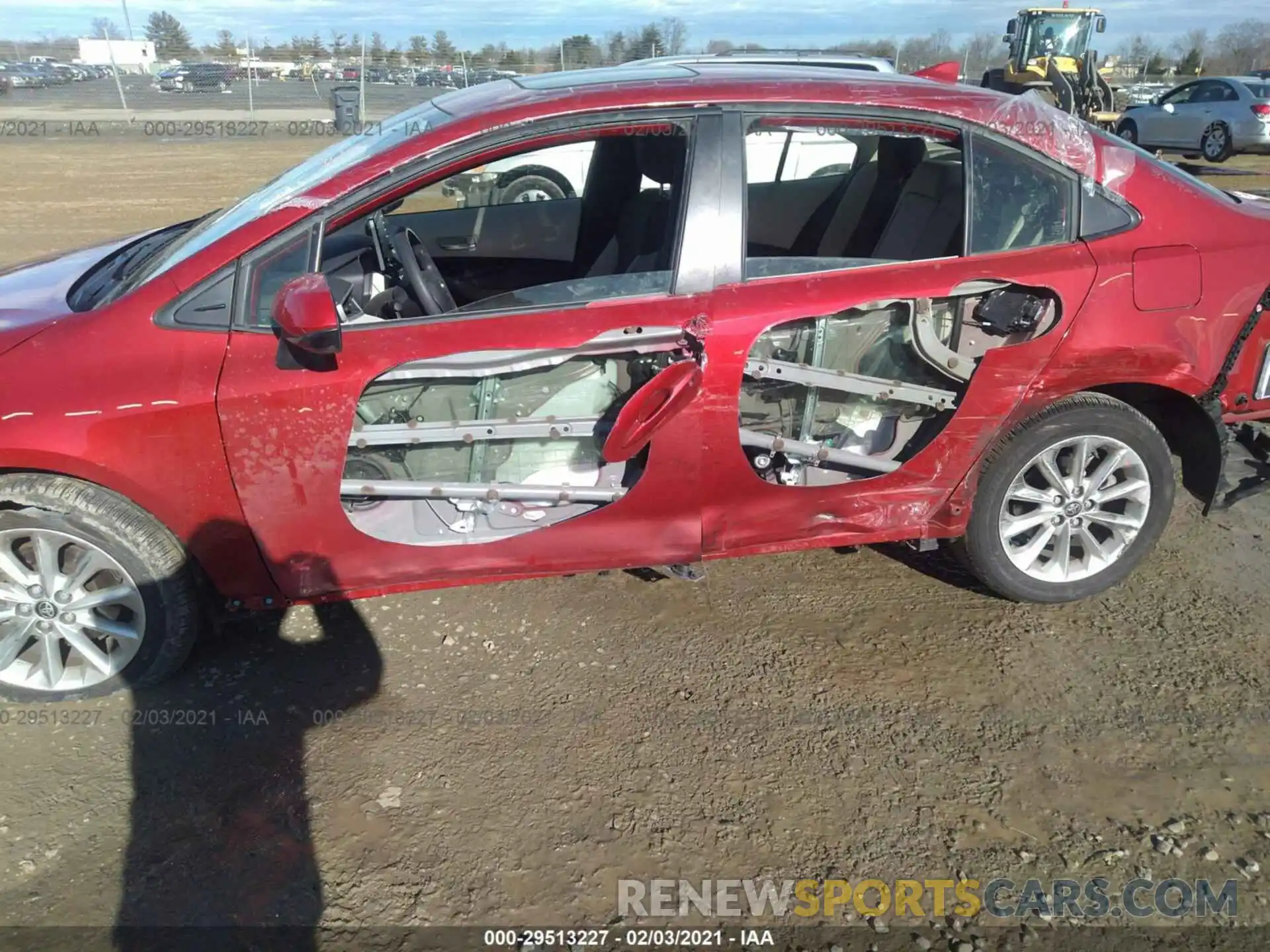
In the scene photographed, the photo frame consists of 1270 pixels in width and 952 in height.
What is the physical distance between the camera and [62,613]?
2828 mm

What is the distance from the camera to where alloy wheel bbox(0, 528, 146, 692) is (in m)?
2.75

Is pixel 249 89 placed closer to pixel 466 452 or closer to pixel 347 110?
pixel 347 110

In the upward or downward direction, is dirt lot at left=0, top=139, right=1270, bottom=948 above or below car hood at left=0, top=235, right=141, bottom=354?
below

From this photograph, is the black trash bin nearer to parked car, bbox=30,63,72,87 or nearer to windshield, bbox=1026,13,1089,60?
windshield, bbox=1026,13,1089,60

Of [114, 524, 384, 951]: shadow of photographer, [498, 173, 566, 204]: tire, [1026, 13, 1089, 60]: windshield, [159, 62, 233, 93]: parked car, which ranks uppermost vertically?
[1026, 13, 1089, 60]: windshield

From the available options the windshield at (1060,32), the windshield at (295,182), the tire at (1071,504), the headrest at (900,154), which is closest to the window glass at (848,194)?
the headrest at (900,154)

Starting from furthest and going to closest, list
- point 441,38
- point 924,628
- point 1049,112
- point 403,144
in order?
point 441,38 → point 924,628 → point 1049,112 → point 403,144

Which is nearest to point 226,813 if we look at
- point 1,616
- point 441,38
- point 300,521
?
point 300,521

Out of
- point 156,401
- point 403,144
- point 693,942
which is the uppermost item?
point 403,144

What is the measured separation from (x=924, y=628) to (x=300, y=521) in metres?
2.18

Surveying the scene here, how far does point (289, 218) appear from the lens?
104 inches

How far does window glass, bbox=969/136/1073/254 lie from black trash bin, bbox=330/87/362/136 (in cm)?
1548

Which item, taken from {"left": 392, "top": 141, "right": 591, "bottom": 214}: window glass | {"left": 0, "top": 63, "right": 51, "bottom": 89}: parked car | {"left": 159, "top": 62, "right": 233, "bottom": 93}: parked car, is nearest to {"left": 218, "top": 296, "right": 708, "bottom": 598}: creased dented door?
{"left": 392, "top": 141, "right": 591, "bottom": 214}: window glass

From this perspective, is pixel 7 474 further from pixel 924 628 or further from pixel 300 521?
pixel 924 628
